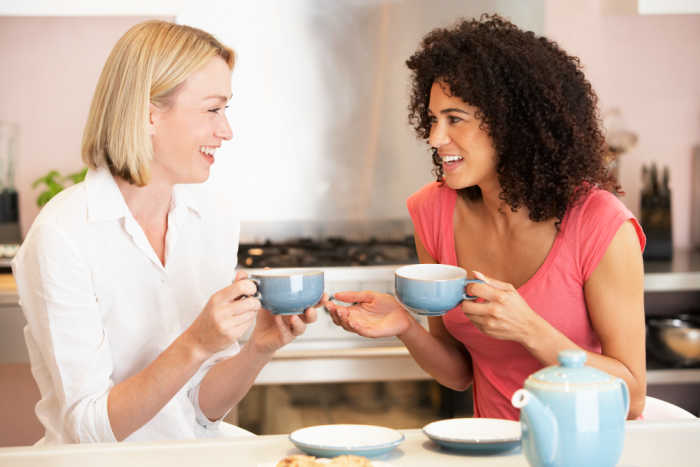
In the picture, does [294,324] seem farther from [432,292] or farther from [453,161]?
[453,161]

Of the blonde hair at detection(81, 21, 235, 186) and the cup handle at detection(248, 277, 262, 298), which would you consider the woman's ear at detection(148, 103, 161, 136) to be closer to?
the blonde hair at detection(81, 21, 235, 186)

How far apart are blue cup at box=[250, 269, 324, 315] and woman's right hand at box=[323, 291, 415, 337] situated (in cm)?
18

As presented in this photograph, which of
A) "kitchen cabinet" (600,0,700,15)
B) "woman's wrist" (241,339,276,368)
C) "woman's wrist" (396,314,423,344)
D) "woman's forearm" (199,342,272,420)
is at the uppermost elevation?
"kitchen cabinet" (600,0,700,15)

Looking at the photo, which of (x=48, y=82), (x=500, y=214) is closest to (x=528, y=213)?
(x=500, y=214)

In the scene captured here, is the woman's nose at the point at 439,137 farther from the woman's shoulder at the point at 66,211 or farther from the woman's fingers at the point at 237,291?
the woman's shoulder at the point at 66,211

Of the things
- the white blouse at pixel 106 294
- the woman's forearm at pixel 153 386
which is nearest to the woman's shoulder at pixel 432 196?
the white blouse at pixel 106 294

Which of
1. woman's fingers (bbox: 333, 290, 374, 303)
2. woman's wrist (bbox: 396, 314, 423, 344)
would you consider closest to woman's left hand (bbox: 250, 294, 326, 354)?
woman's fingers (bbox: 333, 290, 374, 303)

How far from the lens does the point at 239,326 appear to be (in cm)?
127

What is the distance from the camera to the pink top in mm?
1495

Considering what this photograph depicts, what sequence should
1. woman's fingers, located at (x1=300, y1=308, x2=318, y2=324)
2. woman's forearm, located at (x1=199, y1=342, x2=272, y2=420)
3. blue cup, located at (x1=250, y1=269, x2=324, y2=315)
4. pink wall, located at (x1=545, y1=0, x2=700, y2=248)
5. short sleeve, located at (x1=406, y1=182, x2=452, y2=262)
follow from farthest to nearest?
pink wall, located at (x1=545, y1=0, x2=700, y2=248), short sleeve, located at (x1=406, y1=182, x2=452, y2=262), woman's forearm, located at (x1=199, y1=342, x2=272, y2=420), woman's fingers, located at (x1=300, y1=308, x2=318, y2=324), blue cup, located at (x1=250, y1=269, x2=324, y2=315)

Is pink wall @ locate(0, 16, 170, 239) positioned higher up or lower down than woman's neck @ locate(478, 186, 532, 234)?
higher up

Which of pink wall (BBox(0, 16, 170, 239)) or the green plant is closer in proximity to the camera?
the green plant

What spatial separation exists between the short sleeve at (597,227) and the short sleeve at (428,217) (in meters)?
0.33

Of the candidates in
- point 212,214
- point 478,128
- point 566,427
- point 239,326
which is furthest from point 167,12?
point 566,427
